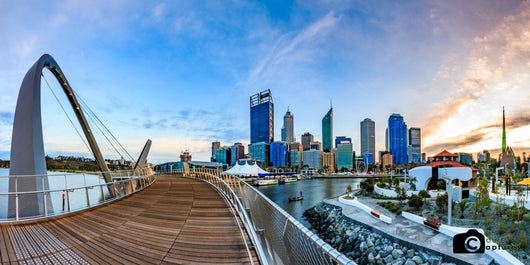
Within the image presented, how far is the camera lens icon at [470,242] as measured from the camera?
44.0 feet

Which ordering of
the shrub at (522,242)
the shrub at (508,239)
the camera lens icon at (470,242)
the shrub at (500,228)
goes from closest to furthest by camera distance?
the shrub at (522,242) < the camera lens icon at (470,242) < the shrub at (508,239) < the shrub at (500,228)

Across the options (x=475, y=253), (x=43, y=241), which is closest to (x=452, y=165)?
(x=475, y=253)

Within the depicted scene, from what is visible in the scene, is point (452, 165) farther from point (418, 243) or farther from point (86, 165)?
point (86, 165)

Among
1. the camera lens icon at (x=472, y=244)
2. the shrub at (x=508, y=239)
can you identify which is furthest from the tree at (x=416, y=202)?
the shrub at (x=508, y=239)

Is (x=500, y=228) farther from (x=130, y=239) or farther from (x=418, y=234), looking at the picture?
(x=130, y=239)

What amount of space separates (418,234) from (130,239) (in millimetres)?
17973

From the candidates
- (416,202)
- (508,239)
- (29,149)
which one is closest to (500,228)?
(508,239)

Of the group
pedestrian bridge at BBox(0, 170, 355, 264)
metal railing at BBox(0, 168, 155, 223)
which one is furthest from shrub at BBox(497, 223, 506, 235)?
metal railing at BBox(0, 168, 155, 223)

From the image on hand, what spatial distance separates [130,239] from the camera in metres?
4.91

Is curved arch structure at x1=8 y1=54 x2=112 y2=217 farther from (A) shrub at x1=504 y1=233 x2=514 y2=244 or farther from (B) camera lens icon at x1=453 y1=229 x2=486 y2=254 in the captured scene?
(A) shrub at x1=504 y1=233 x2=514 y2=244

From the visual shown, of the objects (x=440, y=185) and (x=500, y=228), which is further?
(x=440, y=185)

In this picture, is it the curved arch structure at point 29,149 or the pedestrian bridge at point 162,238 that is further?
the curved arch structure at point 29,149

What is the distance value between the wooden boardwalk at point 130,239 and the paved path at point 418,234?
43.4 ft

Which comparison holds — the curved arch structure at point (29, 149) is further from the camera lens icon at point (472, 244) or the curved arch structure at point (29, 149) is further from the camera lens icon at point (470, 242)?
the camera lens icon at point (472, 244)
